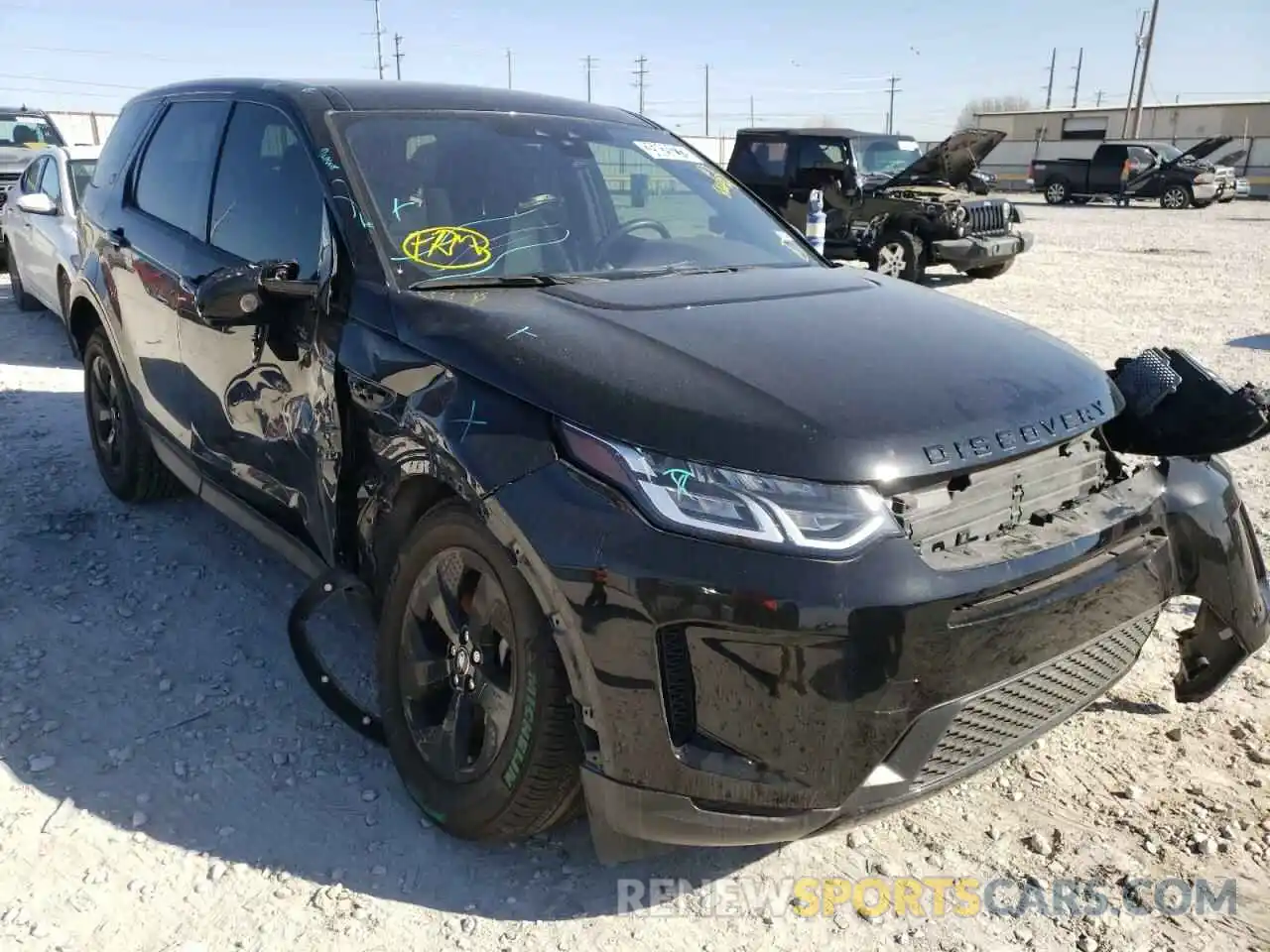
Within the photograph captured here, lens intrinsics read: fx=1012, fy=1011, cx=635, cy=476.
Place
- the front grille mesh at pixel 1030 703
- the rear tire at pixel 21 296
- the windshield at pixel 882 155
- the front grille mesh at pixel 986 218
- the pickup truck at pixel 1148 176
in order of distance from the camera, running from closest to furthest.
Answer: the front grille mesh at pixel 1030 703, the rear tire at pixel 21 296, the front grille mesh at pixel 986 218, the windshield at pixel 882 155, the pickup truck at pixel 1148 176

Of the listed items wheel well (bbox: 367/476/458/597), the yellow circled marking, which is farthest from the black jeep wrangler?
wheel well (bbox: 367/476/458/597)

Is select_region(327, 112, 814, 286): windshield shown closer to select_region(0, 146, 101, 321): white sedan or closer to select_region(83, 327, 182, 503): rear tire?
select_region(83, 327, 182, 503): rear tire

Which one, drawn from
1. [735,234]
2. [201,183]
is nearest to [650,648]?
[735,234]

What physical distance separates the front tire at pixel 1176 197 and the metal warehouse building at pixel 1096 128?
12.4 metres

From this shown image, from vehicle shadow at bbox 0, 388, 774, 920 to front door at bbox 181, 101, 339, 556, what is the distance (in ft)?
1.78

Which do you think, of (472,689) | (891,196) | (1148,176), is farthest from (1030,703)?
(1148,176)

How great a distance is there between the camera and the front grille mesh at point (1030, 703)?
204cm

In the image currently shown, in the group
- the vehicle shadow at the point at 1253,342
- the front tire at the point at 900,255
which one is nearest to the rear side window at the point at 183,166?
the vehicle shadow at the point at 1253,342

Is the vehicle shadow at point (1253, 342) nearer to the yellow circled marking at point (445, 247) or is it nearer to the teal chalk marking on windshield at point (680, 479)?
the yellow circled marking at point (445, 247)

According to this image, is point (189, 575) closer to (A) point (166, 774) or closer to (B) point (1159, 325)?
(A) point (166, 774)

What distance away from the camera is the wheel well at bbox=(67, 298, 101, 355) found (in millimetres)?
4711

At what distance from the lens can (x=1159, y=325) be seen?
9.89 m

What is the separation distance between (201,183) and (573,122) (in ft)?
4.45

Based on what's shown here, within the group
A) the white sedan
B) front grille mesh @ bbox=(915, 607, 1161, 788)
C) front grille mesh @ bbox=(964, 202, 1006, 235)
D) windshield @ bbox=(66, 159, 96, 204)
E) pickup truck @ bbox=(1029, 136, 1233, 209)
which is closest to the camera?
front grille mesh @ bbox=(915, 607, 1161, 788)
